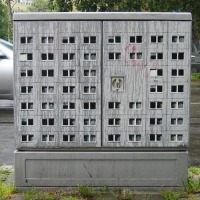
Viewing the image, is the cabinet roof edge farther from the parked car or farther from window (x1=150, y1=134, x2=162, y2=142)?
the parked car

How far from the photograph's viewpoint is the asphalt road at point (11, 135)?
673 cm

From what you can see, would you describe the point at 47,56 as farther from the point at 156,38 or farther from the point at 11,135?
the point at 11,135

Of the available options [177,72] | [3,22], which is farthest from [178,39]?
[3,22]

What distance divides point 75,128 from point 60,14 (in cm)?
100

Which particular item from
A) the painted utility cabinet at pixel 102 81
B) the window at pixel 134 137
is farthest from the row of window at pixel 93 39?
the window at pixel 134 137

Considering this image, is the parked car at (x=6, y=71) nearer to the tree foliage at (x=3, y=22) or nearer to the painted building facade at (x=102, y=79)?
the painted building facade at (x=102, y=79)

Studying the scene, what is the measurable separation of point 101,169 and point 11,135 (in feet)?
14.5

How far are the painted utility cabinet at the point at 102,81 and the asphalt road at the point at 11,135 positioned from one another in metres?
2.09

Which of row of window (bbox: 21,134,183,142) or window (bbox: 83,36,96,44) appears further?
row of window (bbox: 21,134,183,142)

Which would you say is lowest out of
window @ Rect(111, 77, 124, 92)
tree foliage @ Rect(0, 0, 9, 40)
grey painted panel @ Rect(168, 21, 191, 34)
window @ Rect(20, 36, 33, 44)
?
window @ Rect(111, 77, 124, 92)

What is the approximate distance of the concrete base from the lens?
4.46 m

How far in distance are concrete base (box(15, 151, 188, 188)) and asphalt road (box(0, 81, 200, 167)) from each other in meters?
1.92

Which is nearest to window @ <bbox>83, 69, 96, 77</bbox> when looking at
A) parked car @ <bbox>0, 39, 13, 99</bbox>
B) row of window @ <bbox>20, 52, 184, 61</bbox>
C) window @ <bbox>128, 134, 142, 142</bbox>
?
row of window @ <bbox>20, 52, 184, 61</bbox>

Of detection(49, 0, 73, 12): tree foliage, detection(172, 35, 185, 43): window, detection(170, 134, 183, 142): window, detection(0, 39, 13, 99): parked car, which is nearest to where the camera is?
detection(172, 35, 185, 43): window
